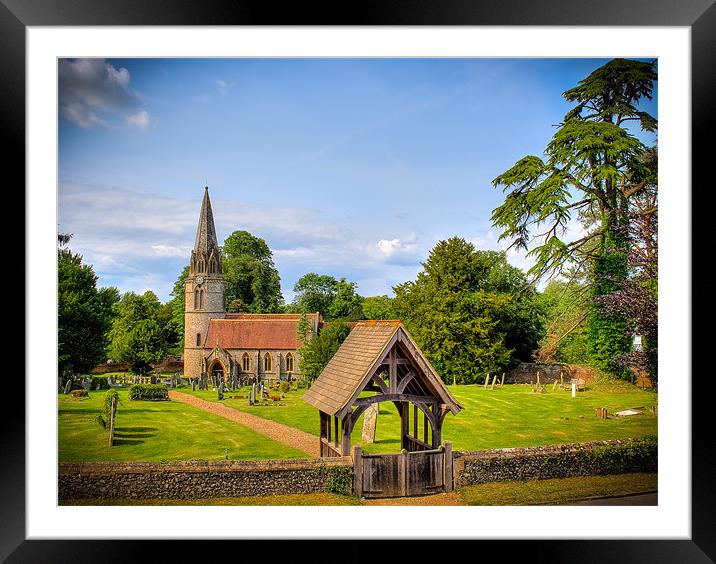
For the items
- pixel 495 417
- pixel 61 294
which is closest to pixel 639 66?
pixel 495 417

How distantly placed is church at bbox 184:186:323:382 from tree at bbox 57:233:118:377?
3245mm

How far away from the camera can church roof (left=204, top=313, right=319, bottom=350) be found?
51.6 feet

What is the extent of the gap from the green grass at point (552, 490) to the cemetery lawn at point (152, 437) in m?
3.45

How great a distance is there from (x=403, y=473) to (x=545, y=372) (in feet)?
21.2

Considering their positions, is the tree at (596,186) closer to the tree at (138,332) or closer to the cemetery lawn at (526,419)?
the cemetery lawn at (526,419)

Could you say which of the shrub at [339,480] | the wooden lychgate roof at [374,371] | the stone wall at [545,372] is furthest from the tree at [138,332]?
the stone wall at [545,372]

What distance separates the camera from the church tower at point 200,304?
1722 centimetres

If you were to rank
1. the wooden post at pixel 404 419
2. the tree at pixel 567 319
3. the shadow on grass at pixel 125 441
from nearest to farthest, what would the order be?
1. the wooden post at pixel 404 419
2. the shadow on grass at pixel 125 441
3. the tree at pixel 567 319

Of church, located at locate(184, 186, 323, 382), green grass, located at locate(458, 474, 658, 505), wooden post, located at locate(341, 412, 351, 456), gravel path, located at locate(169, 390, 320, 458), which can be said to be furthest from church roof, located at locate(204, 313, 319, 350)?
green grass, located at locate(458, 474, 658, 505)

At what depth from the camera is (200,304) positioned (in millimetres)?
Answer: 18797

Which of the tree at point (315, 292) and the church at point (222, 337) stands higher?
the tree at point (315, 292)

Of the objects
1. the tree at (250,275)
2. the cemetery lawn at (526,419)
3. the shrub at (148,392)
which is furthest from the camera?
the tree at (250,275)

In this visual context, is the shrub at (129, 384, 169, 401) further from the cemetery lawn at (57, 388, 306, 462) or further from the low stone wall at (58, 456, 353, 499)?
the low stone wall at (58, 456, 353, 499)
